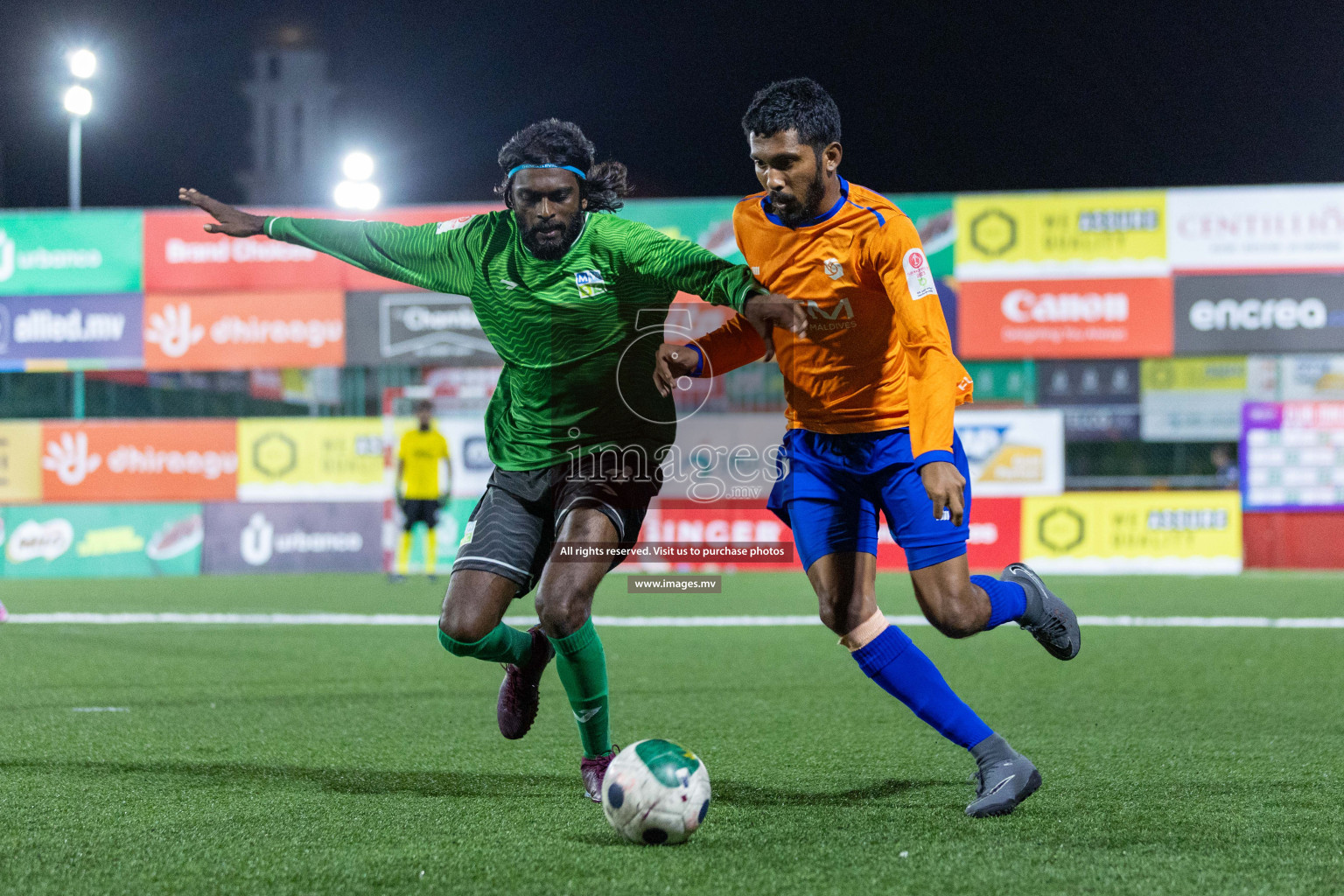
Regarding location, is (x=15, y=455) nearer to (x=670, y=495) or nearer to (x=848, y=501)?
(x=670, y=495)

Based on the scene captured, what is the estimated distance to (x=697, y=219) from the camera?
17469mm

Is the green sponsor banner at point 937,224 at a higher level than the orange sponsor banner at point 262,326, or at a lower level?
higher

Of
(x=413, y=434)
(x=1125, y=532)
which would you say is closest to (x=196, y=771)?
(x=413, y=434)

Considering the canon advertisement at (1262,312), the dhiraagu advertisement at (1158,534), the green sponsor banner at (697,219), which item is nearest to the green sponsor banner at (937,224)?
the green sponsor banner at (697,219)

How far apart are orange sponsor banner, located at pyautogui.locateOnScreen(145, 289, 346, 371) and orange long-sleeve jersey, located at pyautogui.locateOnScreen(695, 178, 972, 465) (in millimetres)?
13926

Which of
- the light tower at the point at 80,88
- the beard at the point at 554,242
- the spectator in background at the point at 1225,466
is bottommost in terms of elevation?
the spectator in background at the point at 1225,466

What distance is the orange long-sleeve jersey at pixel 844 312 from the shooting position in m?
4.32

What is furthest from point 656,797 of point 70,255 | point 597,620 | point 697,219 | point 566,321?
point 70,255

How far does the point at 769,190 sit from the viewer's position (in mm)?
4477

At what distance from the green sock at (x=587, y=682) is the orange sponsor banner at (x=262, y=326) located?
1386 cm

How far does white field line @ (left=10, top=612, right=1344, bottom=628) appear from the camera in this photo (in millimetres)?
11094

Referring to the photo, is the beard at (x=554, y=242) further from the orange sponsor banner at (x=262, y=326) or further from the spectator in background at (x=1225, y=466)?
the spectator in background at (x=1225, y=466)

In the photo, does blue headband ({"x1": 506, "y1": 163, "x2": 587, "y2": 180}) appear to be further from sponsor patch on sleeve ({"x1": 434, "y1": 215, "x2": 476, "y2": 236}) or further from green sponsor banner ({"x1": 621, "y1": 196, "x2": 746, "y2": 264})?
green sponsor banner ({"x1": 621, "y1": 196, "x2": 746, "y2": 264})

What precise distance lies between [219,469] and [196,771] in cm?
1307
